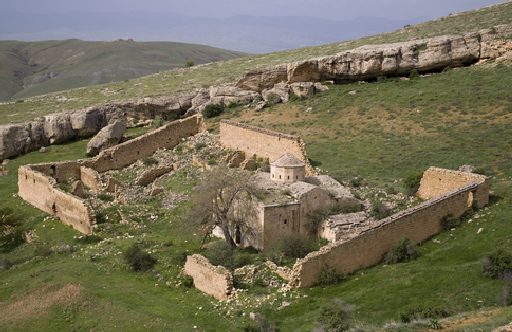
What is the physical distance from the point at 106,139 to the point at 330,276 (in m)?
21.4

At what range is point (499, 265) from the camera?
49.1 feet

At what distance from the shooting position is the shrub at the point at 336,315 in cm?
1323

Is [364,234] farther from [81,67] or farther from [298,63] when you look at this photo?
[81,67]

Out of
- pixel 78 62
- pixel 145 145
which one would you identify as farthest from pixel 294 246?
pixel 78 62

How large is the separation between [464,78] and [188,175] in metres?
21.0

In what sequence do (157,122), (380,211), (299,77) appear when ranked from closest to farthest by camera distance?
(380,211)
(157,122)
(299,77)

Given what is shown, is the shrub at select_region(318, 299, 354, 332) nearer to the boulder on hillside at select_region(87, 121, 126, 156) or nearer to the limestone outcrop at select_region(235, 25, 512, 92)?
the boulder on hillside at select_region(87, 121, 126, 156)

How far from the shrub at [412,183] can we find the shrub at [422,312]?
33.2ft

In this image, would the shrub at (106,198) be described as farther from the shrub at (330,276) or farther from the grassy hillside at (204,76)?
the grassy hillside at (204,76)

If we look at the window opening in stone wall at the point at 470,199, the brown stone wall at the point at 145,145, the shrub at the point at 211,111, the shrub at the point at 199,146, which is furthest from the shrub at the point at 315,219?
the shrub at the point at 211,111

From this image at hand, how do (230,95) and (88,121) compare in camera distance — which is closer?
(88,121)

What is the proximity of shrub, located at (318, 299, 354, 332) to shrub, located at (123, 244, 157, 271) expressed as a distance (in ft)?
23.8

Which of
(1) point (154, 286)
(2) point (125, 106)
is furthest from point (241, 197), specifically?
(2) point (125, 106)

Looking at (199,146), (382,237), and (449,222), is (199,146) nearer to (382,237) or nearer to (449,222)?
(382,237)
